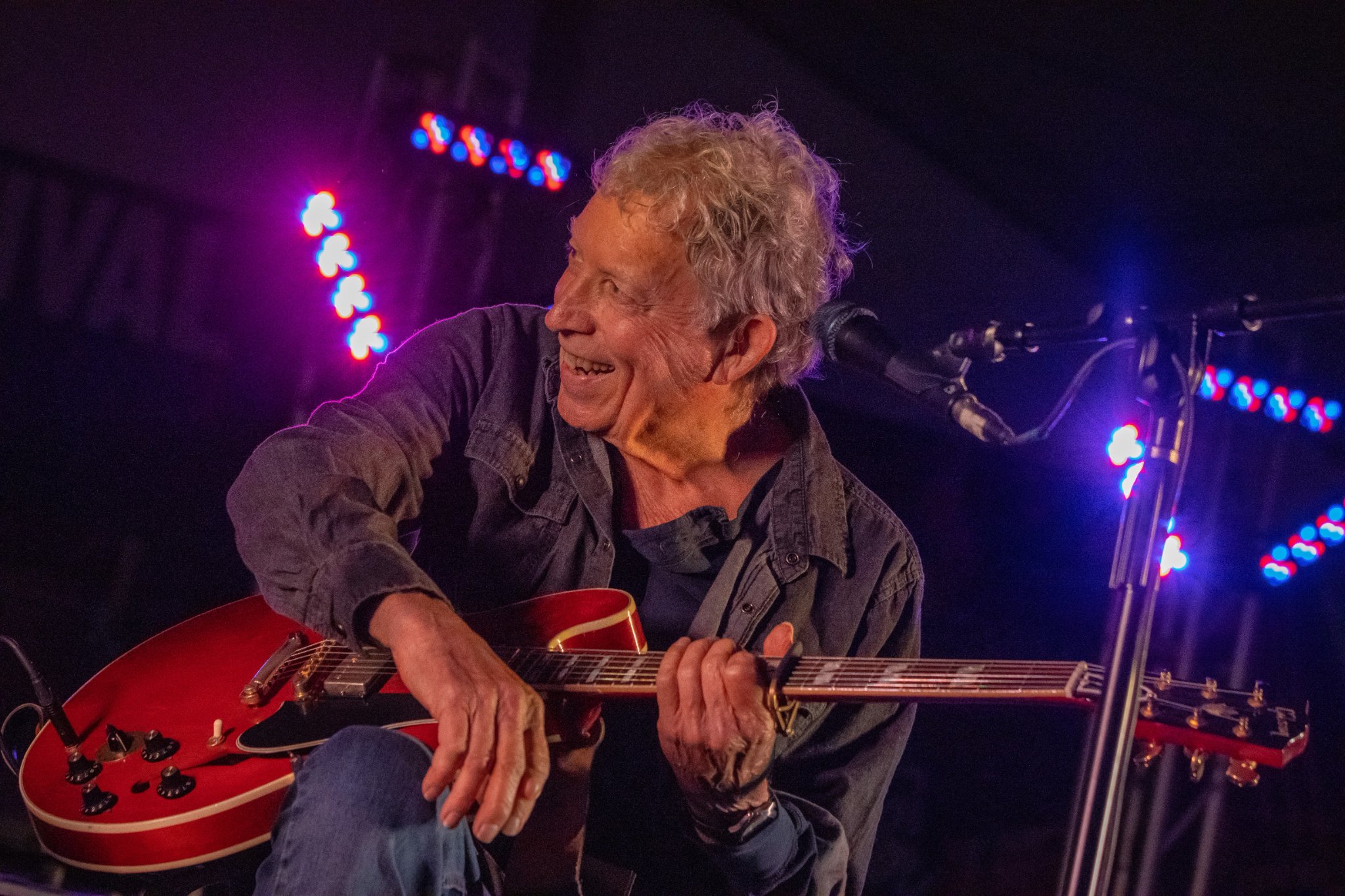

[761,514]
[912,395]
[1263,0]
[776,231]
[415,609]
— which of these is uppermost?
[1263,0]

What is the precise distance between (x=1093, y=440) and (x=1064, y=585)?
0.66m

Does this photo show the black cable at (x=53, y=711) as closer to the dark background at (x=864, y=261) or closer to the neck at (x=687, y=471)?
the neck at (x=687, y=471)

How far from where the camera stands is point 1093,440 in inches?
180

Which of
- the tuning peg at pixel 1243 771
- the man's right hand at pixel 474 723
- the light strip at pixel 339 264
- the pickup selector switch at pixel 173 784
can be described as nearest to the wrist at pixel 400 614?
the man's right hand at pixel 474 723

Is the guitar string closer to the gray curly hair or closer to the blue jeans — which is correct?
the blue jeans

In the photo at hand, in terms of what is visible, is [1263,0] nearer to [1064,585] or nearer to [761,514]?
[1064,585]

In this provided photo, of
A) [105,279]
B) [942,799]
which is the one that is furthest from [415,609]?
[942,799]

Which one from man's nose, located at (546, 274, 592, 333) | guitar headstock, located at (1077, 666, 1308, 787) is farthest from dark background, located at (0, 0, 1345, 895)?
guitar headstock, located at (1077, 666, 1308, 787)

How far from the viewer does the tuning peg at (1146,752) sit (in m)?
1.46

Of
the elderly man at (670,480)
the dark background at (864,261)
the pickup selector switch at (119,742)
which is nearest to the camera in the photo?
the pickup selector switch at (119,742)

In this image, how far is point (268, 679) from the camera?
1.91 meters

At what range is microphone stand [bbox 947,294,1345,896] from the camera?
1.28 meters

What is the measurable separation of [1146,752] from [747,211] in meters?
1.36

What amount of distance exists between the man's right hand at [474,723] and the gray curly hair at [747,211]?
103cm
